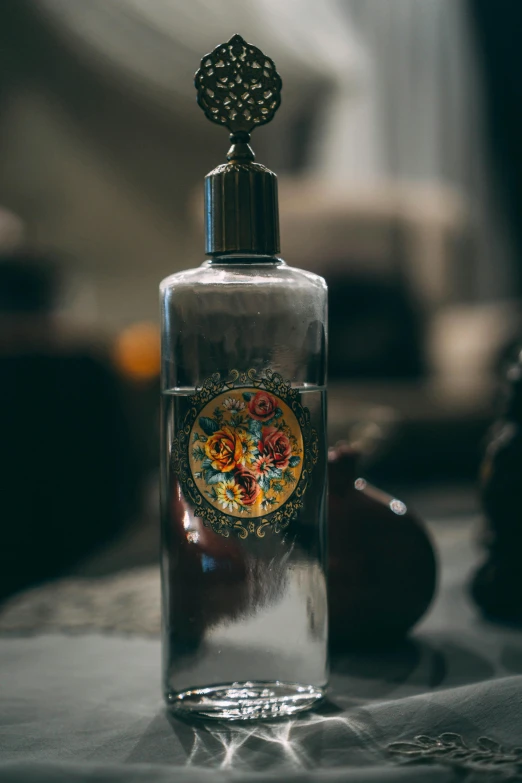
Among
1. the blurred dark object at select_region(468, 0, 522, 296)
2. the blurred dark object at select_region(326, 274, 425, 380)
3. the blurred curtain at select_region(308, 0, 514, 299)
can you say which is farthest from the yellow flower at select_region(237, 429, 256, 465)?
the blurred dark object at select_region(468, 0, 522, 296)

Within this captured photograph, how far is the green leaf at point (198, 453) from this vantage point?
540 mm

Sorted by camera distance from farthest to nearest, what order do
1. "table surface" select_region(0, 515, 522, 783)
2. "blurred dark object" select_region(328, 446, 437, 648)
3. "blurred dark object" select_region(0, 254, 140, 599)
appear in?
"blurred dark object" select_region(0, 254, 140, 599)
"blurred dark object" select_region(328, 446, 437, 648)
"table surface" select_region(0, 515, 522, 783)

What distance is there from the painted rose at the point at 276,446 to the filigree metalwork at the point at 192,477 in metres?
0.01

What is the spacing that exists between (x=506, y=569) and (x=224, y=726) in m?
0.32

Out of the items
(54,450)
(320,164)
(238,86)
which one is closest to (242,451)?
(238,86)

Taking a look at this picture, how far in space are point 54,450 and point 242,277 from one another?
57cm

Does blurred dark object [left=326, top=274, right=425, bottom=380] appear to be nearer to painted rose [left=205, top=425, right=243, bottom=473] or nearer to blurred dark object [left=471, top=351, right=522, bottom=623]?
blurred dark object [left=471, top=351, right=522, bottom=623]

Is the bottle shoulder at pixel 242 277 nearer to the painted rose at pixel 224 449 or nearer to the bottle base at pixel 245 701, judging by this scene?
the painted rose at pixel 224 449

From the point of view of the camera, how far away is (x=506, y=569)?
29.3 inches

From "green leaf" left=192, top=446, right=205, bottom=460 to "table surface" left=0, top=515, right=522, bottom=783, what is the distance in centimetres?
16

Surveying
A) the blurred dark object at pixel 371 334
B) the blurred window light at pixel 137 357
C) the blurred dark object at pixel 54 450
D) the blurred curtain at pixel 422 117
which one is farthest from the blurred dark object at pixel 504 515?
the blurred curtain at pixel 422 117

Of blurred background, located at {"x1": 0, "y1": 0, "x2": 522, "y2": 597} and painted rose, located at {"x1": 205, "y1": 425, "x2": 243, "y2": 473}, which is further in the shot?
blurred background, located at {"x1": 0, "y1": 0, "x2": 522, "y2": 597}

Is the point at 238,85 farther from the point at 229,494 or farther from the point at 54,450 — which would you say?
the point at 54,450

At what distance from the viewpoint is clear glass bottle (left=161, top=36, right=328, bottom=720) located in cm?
54
